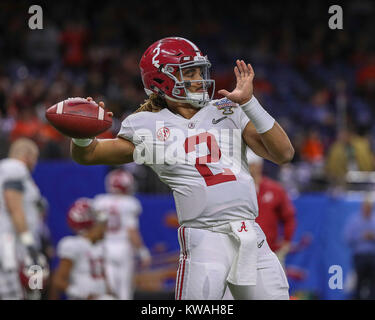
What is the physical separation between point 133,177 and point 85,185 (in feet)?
2.88

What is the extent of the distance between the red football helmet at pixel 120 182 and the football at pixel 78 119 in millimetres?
4976

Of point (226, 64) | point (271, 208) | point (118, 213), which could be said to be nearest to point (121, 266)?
point (118, 213)

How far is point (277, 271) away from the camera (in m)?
3.40

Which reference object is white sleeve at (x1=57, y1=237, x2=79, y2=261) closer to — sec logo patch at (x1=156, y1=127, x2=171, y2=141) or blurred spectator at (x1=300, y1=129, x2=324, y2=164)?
sec logo patch at (x1=156, y1=127, x2=171, y2=141)

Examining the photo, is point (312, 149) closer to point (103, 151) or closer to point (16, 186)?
point (16, 186)

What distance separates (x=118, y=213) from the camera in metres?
8.42

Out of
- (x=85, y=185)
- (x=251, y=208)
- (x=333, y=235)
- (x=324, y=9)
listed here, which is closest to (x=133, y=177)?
(x=85, y=185)

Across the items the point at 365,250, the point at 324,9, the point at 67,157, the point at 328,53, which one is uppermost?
the point at 324,9

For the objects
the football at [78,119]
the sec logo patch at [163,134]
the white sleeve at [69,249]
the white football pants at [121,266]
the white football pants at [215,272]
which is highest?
the football at [78,119]

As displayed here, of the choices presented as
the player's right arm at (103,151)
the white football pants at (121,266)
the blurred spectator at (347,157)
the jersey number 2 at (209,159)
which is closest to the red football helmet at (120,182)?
the white football pants at (121,266)

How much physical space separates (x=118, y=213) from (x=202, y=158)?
16.7 ft

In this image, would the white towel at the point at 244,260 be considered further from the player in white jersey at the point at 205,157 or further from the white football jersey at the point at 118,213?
the white football jersey at the point at 118,213

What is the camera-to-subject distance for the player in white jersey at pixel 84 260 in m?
6.49
